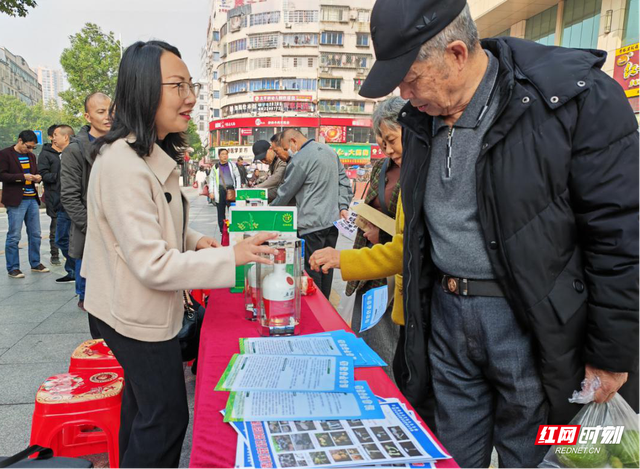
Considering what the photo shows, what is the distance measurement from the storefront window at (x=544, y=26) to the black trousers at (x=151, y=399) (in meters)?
18.8

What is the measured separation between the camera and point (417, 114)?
1.50 m

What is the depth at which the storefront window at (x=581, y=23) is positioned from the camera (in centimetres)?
1473

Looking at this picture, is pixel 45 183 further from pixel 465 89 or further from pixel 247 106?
pixel 247 106

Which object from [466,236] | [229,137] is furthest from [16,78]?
[466,236]

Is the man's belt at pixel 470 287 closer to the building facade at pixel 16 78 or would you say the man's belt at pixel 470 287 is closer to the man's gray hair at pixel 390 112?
the man's gray hair at pixel 390 112

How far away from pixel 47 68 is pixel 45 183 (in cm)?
23859

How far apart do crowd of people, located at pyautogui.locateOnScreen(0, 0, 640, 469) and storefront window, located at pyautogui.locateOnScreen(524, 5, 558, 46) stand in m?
18.2

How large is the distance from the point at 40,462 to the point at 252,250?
804 mm

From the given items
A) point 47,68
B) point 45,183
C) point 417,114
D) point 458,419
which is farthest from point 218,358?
point 47,68

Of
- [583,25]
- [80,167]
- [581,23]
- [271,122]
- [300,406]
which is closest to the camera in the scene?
[300,406]

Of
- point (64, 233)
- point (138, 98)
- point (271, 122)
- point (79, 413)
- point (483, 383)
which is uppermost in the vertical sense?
point (271, 122)

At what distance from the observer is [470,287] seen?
4.43 ft

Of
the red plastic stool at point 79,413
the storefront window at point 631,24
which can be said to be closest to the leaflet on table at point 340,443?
the red plastic stool at point 79,413

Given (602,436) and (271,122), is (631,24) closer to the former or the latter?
(602,436)
